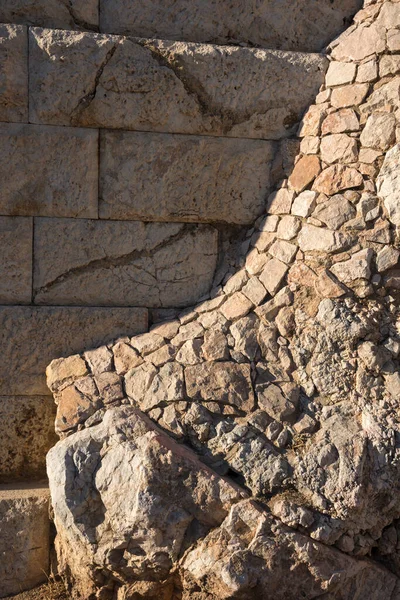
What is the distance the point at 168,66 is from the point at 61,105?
0.61 meters

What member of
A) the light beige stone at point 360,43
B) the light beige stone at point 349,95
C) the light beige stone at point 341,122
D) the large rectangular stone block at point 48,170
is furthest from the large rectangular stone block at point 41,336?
the light beige stone at point 360,43

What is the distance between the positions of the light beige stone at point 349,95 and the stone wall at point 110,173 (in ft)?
0.50

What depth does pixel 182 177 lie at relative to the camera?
4059 mm

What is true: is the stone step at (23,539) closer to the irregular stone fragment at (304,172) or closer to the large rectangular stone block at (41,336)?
the large rectangular stone block at (41,336)

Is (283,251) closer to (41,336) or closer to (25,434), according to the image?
(41,336)

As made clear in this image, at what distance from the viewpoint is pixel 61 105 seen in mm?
3895

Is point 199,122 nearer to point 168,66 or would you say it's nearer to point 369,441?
point 168,66

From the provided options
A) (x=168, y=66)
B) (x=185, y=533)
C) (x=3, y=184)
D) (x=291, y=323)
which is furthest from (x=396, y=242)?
(x=3, y=184)

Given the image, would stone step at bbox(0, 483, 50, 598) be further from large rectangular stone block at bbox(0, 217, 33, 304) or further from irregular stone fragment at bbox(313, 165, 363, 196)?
irregular stone fragment at bbox(313, 165, 363, 196)

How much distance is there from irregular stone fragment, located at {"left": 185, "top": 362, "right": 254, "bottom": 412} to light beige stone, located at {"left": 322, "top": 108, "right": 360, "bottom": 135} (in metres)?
1.36

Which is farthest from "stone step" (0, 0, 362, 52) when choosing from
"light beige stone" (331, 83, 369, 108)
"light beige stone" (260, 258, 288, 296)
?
"light beige stone" (260, 258, 288, 296)

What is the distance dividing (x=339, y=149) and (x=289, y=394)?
133 cm

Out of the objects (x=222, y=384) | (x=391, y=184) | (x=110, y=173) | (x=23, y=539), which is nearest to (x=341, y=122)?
(x=391, y=184)

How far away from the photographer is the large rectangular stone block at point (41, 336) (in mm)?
3953
